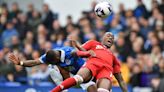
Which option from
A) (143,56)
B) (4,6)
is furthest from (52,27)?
(143,56)

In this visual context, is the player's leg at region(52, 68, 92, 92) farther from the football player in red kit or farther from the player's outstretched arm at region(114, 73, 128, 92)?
the player's outstretched arm at region(114, 73, 128, 92)

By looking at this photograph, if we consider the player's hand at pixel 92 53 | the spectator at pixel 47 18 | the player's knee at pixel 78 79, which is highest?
the spectator at pixel 47 18

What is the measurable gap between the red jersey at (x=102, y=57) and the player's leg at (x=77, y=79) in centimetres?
33

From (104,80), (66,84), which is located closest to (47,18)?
(104,80)

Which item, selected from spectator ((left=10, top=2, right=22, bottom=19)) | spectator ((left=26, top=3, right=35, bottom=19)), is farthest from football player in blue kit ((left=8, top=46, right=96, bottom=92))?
spectator ((left=10, top=2, right=22, bottom=19))

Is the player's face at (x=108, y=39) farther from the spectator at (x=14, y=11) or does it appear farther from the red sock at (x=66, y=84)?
the spectator at (x=14, y=11)

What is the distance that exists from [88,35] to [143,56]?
2279 millimetres

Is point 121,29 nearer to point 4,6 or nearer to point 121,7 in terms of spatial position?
point 121,7

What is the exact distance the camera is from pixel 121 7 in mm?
22328

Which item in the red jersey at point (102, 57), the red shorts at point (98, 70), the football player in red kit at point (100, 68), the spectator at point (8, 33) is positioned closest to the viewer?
the football player in red kit at point (100, 68)

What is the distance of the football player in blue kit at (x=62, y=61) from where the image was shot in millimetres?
14891

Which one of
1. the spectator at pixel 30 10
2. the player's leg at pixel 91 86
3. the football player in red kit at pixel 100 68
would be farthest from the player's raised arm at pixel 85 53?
the spectator at pixel 30 10

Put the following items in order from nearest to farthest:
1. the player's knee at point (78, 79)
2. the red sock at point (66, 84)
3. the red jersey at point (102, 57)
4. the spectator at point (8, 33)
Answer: the red sock at point (66, 84), the player's knee at point (78, 79), the red jersey at point (102, 57), the spectator at point (8, 33)

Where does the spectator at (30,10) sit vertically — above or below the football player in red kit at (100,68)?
above
